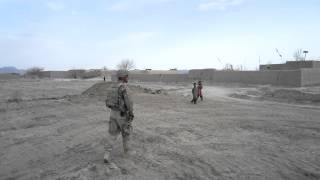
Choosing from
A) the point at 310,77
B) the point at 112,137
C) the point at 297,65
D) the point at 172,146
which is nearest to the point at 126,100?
the point at 112,137

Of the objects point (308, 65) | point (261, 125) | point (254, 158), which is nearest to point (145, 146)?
point (254, 158)

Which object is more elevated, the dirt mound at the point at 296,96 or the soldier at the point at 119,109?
the soldier at the point at 119,109

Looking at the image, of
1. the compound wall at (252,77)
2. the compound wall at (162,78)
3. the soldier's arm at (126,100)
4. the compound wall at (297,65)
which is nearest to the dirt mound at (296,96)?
the compound wall at (252,77)

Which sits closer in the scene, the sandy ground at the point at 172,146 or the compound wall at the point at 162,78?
the sandy ground at the point at 172,146

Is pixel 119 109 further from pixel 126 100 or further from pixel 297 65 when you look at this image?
pixel 297 65

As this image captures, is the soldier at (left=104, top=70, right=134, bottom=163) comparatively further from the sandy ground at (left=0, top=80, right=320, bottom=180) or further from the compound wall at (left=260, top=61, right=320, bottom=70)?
the compound wall at (left=260, top=61, right=320, bottom=70)

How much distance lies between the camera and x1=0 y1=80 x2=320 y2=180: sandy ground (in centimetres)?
688

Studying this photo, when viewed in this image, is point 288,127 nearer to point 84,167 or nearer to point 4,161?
point 84,167

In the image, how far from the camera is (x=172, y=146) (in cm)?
867

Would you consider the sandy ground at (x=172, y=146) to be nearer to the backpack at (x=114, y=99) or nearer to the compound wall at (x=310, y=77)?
the backpack at (x=114, y=99)

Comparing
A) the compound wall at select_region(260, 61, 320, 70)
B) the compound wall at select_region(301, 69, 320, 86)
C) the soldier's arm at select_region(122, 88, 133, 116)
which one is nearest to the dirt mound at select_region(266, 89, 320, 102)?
the compound wall at select_region(301, 69, 320, 86)

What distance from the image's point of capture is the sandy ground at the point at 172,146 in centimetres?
688

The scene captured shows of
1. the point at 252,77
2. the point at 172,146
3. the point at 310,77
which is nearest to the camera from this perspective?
the point at 172,146

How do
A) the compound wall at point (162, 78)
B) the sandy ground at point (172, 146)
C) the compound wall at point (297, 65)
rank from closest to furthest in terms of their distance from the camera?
the sandy ground at point (172, 146) < the compound wall at point (297, 65) < the compound wall at point (162, 78)
